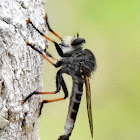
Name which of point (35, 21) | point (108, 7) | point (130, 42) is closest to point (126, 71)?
point (130, 42)

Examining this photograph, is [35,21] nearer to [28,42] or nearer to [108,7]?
[28,42]

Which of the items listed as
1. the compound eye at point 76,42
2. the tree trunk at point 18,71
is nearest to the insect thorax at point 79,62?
the compound eye at point 76,42

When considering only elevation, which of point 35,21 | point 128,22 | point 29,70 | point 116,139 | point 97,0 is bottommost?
point 116,139

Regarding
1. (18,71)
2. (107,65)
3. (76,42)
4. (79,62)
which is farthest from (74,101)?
(107,65)

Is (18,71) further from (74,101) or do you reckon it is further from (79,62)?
(74,101)

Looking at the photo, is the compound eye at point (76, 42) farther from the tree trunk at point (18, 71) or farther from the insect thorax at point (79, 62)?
the tree trunk at point (18, 71)

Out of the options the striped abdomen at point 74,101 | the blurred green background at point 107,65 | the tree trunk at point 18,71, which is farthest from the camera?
the blurred green background at point 107,65
